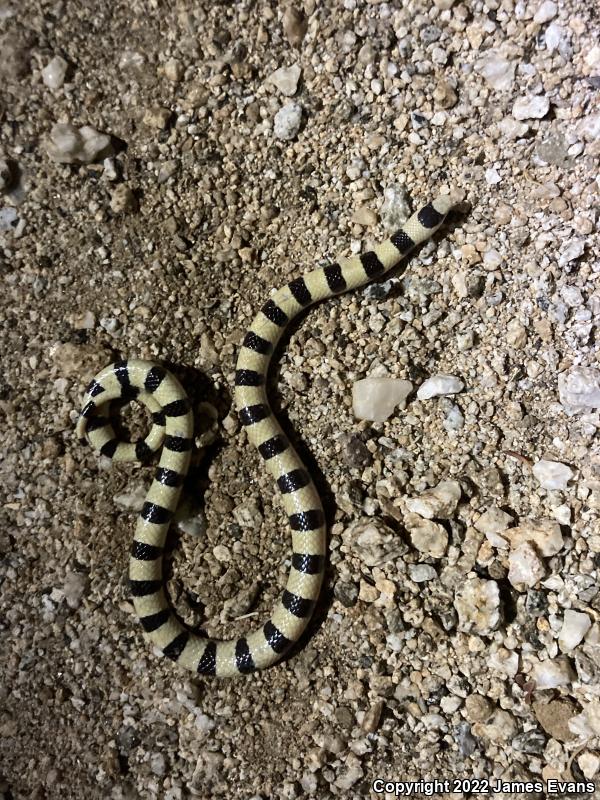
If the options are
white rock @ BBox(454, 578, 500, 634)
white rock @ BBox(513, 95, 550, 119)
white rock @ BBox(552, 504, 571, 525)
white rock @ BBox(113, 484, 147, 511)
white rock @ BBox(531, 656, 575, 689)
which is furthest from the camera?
white rock @ BBox(113, 484, 147, 511)

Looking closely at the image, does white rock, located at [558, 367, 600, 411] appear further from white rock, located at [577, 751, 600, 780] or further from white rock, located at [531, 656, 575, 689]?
white rock, located at [577, 751, 600, 780]

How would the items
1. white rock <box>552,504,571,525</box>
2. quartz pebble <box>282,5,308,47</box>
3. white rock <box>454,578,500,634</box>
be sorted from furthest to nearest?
1. quartz pebble <box>282,5,308,47</box>
2. white rock <box>552,504,571,525</box>
3. white rock <box>454,578,500,634</box>

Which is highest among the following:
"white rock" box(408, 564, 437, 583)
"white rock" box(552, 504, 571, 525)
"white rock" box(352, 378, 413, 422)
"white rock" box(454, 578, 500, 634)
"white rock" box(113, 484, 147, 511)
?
"white rock" box(113, 484, 147, 511)

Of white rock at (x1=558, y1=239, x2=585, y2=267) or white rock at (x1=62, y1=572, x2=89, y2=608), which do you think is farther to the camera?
white rock at (x1=62, y1=572, x2=89, y2=608)

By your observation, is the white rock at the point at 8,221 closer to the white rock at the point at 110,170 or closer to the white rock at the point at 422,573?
the white rock at the point at 110,170

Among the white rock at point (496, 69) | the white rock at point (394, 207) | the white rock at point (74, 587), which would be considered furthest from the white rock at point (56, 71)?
the white rock at point (74, 587)

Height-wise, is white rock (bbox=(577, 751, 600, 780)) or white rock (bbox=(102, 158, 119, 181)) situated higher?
white rock (bbox=(102, 158, 119, 181))

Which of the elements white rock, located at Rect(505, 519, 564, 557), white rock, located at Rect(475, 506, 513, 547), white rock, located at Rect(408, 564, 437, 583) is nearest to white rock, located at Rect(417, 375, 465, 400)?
white rock, located at Rect(475, 506, 513, 547)

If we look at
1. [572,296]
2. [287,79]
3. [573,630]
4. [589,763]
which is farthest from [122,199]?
[589,763]
